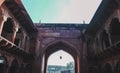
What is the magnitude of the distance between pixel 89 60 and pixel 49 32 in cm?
482

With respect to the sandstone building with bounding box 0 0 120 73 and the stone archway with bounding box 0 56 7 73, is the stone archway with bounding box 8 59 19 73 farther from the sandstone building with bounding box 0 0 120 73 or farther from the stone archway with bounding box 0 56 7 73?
the stone archway with bounding box 0 56 7 73

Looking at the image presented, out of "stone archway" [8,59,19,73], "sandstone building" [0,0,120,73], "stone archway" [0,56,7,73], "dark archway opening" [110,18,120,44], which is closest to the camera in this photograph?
"sandstone building" [0,0,120,73]

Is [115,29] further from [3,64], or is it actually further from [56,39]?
[3,64]

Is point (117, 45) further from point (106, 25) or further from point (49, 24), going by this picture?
point (49, 24)

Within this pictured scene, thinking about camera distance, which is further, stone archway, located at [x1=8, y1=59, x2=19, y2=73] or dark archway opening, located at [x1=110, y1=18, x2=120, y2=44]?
stone archway, located at [x1=8, y1=59, x2=19, y2=73]

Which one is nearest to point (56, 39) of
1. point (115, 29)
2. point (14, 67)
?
point (14, 67)

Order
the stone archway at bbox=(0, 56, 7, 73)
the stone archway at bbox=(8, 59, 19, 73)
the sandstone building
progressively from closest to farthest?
the sandstone building, the stone archway at bbox=(0, 56, 7, 73), the stone archway at bbox=(8, 59, 19, 73)

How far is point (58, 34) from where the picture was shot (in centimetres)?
1298

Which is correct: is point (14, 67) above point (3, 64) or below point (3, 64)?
below

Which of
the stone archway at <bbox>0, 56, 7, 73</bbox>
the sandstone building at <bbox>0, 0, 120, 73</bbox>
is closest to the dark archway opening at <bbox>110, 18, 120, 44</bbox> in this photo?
the sandstone building at <bbox>0, 0, 120, 73</bbox>

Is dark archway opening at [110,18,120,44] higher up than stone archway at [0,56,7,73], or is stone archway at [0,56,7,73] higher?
dark archway opening at [110,18,120,44]

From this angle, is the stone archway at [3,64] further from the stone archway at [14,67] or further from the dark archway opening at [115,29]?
the dark archway opening at [115,29]

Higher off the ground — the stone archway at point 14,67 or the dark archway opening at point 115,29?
the dark archway opening at point 115,29

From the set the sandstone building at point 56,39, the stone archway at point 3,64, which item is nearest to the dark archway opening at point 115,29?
the sandstone building at point 56,39
